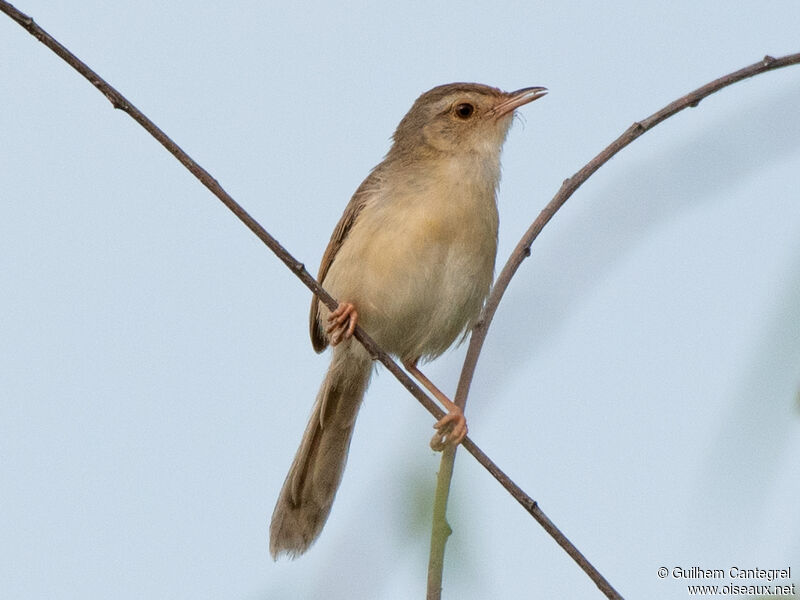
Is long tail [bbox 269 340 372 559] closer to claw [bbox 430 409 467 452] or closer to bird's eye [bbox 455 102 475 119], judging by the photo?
claw [bbox 430 409 467 452]

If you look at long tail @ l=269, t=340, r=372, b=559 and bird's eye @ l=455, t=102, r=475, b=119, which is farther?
bird's eye @ l=455, t=102, r=475, b=119

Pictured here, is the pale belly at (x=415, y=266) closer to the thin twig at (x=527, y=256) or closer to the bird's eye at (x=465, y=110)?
the bird's eye at (x=465, y=110)

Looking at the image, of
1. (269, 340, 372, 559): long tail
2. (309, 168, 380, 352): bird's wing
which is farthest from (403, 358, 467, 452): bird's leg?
(309, 168, 380, 352): bird's wing

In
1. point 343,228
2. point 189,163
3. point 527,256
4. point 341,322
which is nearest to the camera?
point 189,163

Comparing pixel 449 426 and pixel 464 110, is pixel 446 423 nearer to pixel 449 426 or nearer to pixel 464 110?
pixel 449 426

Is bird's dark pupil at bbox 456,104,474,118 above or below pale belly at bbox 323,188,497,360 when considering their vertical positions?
above

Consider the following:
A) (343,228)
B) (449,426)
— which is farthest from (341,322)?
(449,426)

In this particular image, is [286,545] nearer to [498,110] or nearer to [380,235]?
[380,235]

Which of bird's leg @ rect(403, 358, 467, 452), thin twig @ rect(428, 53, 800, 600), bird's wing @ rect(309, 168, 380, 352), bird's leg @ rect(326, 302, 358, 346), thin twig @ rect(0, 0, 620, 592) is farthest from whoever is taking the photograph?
bird's wing @ rect(309, 168, 380, 352)
